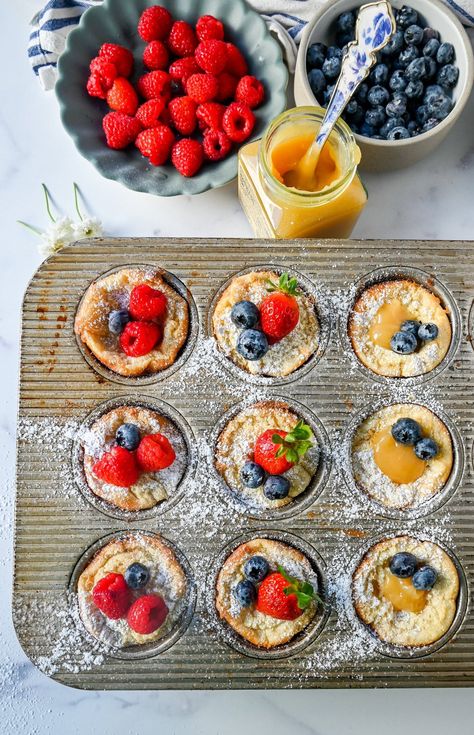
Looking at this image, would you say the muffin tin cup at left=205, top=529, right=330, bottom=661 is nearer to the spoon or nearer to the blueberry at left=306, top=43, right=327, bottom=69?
the spoon

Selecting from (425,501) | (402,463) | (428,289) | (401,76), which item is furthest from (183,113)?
(425,501)

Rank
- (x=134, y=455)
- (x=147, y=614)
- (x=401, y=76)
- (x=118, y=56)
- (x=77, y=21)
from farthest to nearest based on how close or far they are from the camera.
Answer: (x=77, y=21), (x=118, y=56), (x=401, y=76), (x=134, y=455), (x=147, y=614)

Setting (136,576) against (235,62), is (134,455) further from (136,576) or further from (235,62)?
(235,62)

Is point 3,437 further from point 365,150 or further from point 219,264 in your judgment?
point 365,150

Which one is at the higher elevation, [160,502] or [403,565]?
[160,502]

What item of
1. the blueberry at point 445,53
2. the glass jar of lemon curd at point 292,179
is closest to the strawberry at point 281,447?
the glass jar of lemon curd at point 292,179

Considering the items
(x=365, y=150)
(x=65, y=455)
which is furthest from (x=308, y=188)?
(x=65, y=455)

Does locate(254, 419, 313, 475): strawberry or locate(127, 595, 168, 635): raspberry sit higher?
locate(254, 419, 313, 475): strawberry

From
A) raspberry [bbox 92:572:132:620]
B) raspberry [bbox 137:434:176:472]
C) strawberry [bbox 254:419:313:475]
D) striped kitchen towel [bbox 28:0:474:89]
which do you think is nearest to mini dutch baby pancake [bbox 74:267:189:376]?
raspberry [bbox 137:434:176:472]
